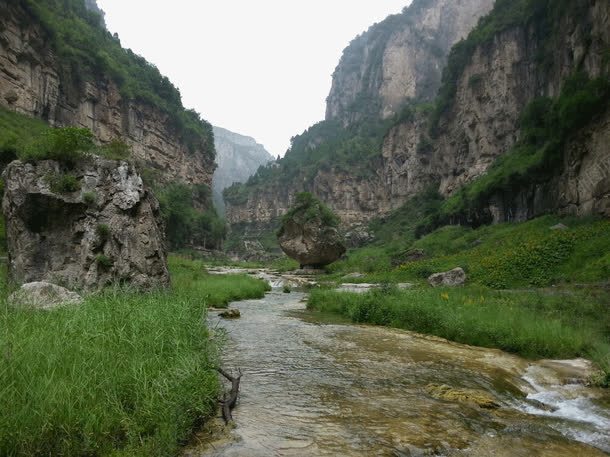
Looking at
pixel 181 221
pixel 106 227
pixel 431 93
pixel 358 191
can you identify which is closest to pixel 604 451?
pixel 106 227

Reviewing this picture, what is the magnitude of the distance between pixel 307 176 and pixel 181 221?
70.5 m

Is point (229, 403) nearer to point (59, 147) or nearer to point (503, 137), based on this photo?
point (59, 147)

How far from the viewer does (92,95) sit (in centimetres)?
6619

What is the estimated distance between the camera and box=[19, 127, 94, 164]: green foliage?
606 inches

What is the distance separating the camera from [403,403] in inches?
246

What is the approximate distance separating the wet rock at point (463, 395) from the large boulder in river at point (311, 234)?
1653 inches

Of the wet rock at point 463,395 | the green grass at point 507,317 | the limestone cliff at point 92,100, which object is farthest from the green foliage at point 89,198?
the limestone cliff at point 92,100

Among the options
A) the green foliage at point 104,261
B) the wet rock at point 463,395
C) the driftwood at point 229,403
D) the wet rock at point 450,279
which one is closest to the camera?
the driftwood at point 229,403

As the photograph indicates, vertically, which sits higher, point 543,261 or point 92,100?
point 92,100

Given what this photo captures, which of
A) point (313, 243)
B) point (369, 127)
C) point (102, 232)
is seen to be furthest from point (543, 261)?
point (369, 127)

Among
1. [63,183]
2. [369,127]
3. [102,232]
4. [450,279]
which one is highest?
[369,127]

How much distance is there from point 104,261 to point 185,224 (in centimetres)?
5777

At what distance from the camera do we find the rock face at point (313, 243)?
49.3 meters

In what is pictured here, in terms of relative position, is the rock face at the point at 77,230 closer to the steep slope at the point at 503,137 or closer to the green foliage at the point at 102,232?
the green foliage at the point at 102,232
